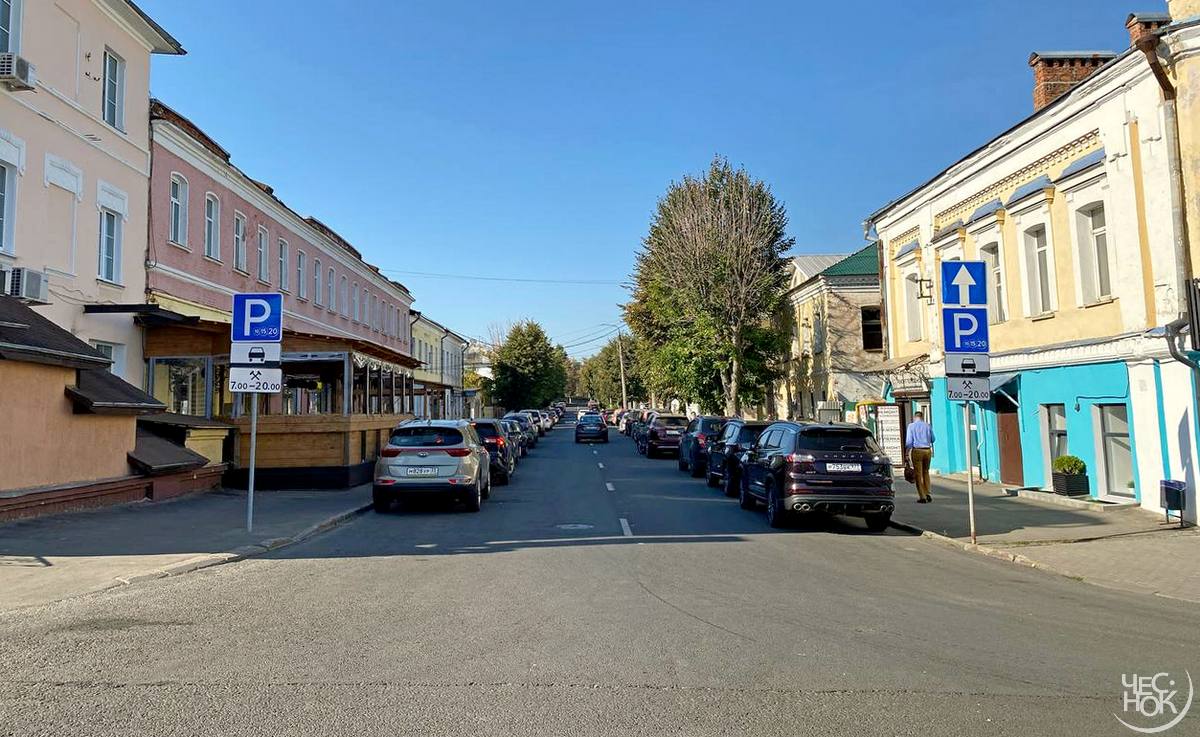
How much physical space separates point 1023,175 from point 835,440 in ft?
28.2

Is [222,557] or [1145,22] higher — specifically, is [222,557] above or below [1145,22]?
below

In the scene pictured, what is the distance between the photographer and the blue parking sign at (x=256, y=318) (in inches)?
460

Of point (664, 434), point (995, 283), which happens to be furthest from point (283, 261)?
point (995, 283)

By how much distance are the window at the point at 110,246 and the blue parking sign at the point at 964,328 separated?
16758 millimetres

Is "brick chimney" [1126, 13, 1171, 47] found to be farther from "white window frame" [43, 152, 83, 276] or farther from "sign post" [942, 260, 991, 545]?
"white window frame" [43, 152, 83, 276]

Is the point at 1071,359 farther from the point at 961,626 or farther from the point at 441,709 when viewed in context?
the point at 441,709

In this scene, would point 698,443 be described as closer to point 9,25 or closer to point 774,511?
point 774,511

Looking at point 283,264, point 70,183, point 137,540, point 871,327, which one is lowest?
point 137,540

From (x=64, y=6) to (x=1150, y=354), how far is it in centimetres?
2117

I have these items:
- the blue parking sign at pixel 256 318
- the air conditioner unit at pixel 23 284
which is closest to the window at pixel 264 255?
the air conditioner unit at pixel 23 284

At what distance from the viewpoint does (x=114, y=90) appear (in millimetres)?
17984

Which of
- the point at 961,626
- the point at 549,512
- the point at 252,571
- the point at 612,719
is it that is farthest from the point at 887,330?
the point at 612,719

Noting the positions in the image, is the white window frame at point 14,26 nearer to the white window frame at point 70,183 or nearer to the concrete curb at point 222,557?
the white window frame at point 70,183

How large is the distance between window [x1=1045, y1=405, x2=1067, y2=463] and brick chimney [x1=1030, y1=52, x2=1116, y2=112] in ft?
24.6
